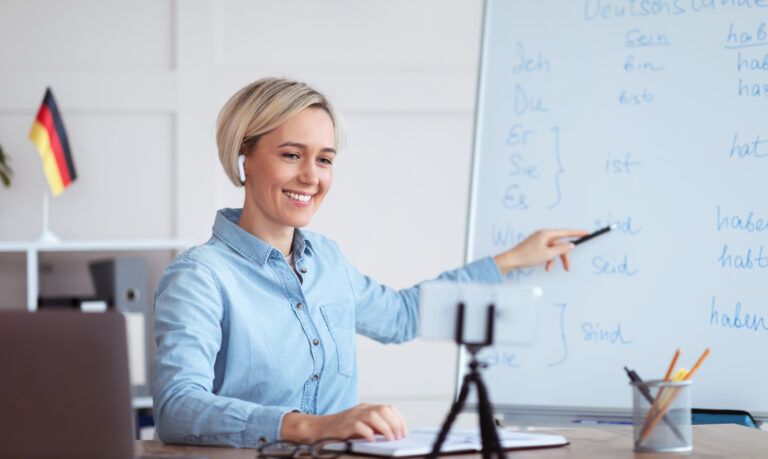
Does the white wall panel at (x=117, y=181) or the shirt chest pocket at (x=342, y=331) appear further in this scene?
the white wall panel at (x=117, y=181)

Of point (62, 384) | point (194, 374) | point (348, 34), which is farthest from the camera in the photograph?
point (348, 34)

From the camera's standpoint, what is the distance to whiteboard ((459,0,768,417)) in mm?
1579

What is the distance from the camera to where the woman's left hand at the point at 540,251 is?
1.67m

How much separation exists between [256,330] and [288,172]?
0.30 meters

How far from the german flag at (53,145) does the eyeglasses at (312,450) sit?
6.49 ft

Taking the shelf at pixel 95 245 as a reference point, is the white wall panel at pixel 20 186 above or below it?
above

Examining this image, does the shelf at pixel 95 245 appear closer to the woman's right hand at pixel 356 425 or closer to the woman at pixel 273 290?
the woman at pixel 273 290

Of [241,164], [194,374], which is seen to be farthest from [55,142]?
[194,374]

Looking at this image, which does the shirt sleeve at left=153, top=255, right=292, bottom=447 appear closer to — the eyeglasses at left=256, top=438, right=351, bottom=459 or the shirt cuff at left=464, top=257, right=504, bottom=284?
the eyeglasses at left=256, top=438, right=351, bottom=459

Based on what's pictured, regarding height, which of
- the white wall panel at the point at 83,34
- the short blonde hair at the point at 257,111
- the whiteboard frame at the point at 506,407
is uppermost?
the white wall panel at the point at 83,34

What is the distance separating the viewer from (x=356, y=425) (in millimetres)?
1031

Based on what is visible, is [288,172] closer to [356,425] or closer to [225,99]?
[356,425]

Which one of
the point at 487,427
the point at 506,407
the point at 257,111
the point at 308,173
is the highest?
the point at 257,111

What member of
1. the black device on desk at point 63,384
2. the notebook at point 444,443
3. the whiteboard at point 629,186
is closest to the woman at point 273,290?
the whiteboard at point 629,186
